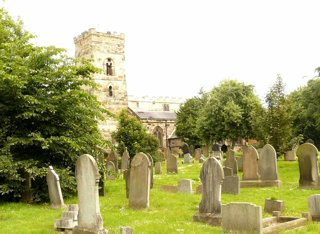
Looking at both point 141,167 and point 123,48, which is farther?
point 123,48

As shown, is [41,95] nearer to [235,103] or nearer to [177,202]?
[177,202]

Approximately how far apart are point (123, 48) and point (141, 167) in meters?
46.3

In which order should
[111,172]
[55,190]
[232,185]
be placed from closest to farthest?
[55,190], [232,185], [111,172]

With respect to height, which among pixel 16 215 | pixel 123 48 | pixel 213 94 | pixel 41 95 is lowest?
pixel 16 215

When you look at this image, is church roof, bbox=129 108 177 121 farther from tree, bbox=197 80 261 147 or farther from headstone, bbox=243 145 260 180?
headstone, bbox=243 145 260 180

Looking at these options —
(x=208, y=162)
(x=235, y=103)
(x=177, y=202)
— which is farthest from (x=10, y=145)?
(x=235, y=103)

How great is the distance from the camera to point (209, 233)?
27.3ft

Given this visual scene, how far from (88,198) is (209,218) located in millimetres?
2764

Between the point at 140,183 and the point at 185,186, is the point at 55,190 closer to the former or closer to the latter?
the point at 140,183

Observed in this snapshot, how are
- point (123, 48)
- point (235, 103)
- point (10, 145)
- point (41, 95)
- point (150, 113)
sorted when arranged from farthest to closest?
point (150, 113), point (123, 48), point (235, 103), point (41, 95), point (10, 145)

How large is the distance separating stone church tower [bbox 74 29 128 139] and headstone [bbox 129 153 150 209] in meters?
41.0

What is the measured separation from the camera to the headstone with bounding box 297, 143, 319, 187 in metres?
15.0

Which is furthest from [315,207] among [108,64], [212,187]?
[108,64]

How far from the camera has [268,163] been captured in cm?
1661
